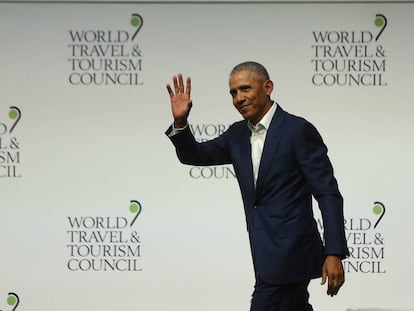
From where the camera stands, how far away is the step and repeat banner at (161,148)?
15.0 ft

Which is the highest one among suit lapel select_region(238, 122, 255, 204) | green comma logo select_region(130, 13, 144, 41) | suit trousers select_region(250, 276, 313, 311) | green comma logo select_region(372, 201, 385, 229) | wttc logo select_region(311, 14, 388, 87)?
green comma logo select_region(130, 13, 144, 41)

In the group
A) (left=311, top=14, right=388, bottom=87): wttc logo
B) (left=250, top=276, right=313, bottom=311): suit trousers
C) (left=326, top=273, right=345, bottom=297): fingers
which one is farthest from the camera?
(left=311, top=14, right=388, bottom=87): wttc logo

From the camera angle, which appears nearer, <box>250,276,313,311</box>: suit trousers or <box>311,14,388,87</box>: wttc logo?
<box>250,276,313,311</box>: suit trousers

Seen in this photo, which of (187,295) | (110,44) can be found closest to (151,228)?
(187,295)

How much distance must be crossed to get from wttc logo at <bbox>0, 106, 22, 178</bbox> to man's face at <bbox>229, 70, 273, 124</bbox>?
89.4 inches

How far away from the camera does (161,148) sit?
4.61 m

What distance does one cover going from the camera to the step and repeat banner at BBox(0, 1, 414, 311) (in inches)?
180

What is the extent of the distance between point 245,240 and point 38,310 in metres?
1.35

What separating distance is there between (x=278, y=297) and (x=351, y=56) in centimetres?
228

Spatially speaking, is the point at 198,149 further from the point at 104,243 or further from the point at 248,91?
the point at 104,243

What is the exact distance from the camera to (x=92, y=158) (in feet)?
15.1

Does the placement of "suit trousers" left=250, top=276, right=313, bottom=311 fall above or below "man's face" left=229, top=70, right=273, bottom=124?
below

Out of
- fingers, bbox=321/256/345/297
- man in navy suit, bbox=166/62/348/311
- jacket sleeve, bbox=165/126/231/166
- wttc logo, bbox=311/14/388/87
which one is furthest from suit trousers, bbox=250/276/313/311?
wttc logo, bbox=311/14/388/87

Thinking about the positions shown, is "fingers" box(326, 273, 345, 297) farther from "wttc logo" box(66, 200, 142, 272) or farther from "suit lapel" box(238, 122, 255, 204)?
"wttc logo" box(66, 200, 142, 272)
